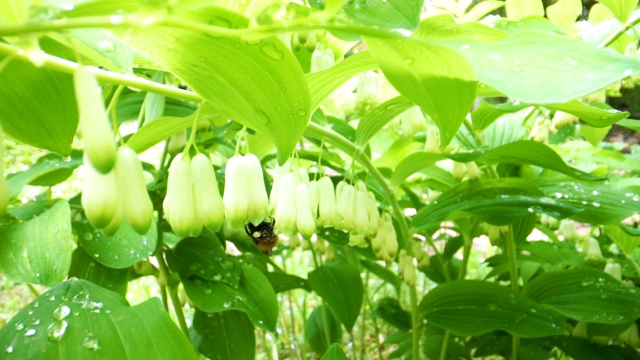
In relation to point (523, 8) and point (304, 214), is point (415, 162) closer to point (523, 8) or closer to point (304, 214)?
point (304, 214)

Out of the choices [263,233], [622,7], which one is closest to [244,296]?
[263,233]

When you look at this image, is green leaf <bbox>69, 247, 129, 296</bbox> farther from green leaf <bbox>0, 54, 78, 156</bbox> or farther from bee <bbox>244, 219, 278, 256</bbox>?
green leaf <bbox>0, 54, 78, 156</bbox>

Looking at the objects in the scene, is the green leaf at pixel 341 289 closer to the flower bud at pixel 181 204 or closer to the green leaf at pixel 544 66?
the flower bud at pixel 181 204

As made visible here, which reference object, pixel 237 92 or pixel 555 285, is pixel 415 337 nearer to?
pixel 555 285

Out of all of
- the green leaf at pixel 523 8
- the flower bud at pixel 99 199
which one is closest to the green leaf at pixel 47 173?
the flower bud at pixel 99 199

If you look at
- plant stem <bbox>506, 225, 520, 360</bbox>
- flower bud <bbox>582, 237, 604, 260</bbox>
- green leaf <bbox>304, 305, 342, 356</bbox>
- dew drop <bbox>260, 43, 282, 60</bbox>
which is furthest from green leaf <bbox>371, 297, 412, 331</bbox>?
dew drop <bbox>260, 43, 282, 60</bbox>

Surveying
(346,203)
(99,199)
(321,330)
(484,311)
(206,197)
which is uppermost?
(99,199)
